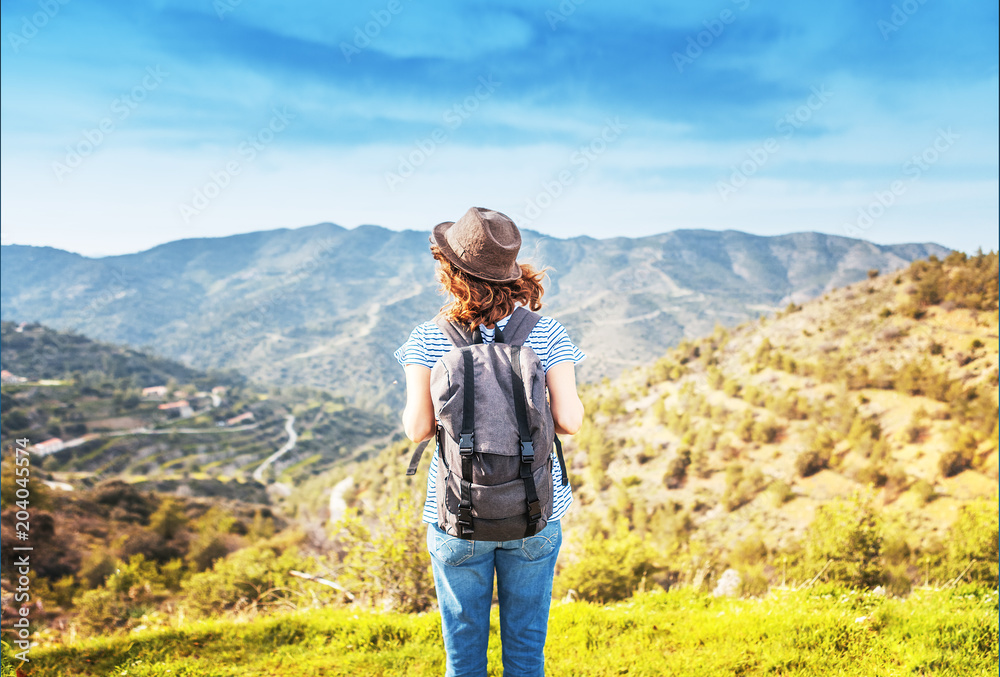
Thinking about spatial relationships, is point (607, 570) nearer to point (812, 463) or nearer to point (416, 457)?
point (416, 457)

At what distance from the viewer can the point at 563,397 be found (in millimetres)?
1827

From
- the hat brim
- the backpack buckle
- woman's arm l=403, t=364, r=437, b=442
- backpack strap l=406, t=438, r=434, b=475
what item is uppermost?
the hat brim

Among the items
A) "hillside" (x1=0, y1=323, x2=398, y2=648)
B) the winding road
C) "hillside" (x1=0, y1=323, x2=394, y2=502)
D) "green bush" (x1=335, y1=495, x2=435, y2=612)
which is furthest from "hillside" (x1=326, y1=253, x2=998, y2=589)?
the winding road

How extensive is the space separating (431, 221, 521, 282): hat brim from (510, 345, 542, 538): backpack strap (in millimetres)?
330

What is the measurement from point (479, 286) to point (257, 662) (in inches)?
118

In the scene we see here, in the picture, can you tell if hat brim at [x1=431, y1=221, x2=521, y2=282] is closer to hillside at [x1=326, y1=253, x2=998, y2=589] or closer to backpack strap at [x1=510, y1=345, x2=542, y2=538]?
backpack strap at [x1=510, y1=345, x2=542, y2=538]

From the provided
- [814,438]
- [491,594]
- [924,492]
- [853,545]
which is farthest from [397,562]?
[814,438]

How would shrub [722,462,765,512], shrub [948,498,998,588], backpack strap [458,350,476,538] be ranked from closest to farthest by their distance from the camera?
backpack strap [458,350,476,538]
shrub [948,498,998,588]
shrub [722,462,765,512]

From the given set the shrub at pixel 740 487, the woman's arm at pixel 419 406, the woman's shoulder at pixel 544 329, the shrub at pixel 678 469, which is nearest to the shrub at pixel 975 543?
the woman's shoulder at pixel 544 329

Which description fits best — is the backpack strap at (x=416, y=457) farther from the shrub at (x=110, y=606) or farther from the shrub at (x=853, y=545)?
the shrub at (x=110, y=606)

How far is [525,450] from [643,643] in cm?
226

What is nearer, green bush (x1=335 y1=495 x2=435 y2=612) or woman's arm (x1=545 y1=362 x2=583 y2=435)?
woman's arm (x1=545 y1=362 x2=583 y2=435)

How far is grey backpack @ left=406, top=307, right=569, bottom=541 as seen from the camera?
165cm

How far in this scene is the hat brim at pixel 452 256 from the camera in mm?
1839
